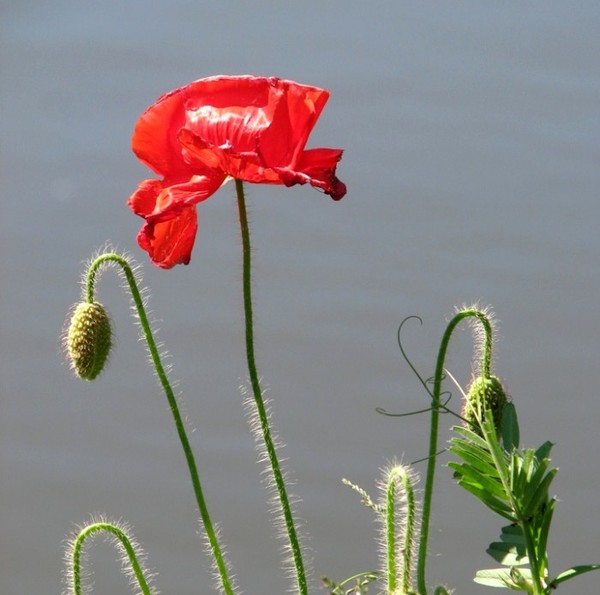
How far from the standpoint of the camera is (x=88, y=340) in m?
0.63

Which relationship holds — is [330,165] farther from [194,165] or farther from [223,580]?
[223,580]

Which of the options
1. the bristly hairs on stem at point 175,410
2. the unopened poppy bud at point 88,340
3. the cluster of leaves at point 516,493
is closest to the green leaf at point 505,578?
the cluster of leaves at point 516,493

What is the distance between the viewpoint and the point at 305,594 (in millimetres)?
533

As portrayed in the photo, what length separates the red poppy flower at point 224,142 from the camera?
52 centimetres

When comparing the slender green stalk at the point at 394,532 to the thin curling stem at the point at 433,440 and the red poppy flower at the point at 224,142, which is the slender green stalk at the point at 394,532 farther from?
the red poppy flower at the point at 224,142

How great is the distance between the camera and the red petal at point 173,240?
56 cm

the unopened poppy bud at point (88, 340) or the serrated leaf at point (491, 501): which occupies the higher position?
the unopened poppy bud at point (88, 340)

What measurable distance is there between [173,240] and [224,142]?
6 cm

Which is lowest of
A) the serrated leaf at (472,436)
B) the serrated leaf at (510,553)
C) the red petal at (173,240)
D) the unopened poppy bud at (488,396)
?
the serrated leaf at (510,553)

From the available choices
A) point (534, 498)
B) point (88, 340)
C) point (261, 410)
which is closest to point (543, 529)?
point (534, 498)

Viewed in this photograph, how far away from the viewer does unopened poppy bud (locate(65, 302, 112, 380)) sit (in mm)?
627

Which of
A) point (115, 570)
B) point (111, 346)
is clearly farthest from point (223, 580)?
point (115, 570)

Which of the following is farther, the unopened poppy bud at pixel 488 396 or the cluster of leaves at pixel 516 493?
the unopened poppy bud at pixel 488 396

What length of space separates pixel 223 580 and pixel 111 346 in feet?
0.51
